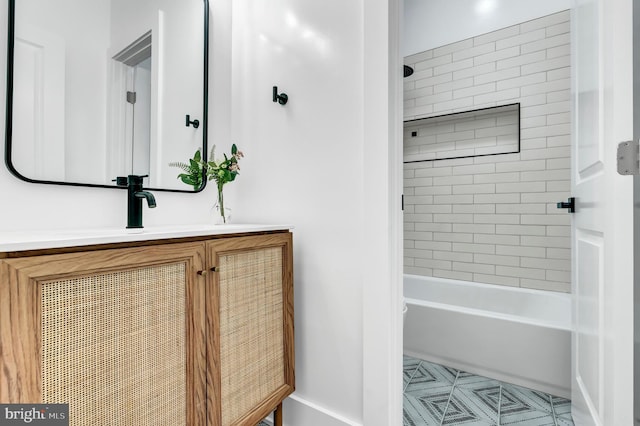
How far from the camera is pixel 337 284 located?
1382 mm

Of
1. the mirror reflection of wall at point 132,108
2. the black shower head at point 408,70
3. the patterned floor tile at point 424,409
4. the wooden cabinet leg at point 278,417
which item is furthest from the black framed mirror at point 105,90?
the black shower head at point 408,70

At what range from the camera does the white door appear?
0.89 m

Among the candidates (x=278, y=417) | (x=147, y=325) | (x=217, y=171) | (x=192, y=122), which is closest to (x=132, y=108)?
(x=192, y=122)

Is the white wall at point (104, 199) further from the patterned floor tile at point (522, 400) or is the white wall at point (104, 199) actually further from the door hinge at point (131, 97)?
the patterned floor tile at point (522, 400)

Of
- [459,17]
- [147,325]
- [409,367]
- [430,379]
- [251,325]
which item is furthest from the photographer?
[459,17]

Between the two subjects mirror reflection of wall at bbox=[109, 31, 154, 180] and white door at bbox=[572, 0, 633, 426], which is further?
mirror reflection of wall at bbox=[109, 31, 154, 180]

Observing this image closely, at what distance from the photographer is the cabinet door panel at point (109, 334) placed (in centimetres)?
66

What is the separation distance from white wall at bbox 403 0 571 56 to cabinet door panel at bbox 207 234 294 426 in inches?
96.4

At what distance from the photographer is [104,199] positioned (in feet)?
4.14

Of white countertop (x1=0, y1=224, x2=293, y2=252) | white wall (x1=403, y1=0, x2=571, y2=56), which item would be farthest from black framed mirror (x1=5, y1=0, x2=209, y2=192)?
white wall (x1=403, y1=0, x2=571, y2=56)

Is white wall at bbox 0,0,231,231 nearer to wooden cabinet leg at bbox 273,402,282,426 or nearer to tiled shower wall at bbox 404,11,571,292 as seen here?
wooden cabinet leg at bbox 273,402,282,426

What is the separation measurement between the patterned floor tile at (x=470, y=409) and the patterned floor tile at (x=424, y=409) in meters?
0.03

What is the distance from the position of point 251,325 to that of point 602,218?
48.9 inches

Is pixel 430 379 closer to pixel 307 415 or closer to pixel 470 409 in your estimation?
pixel 470 409
